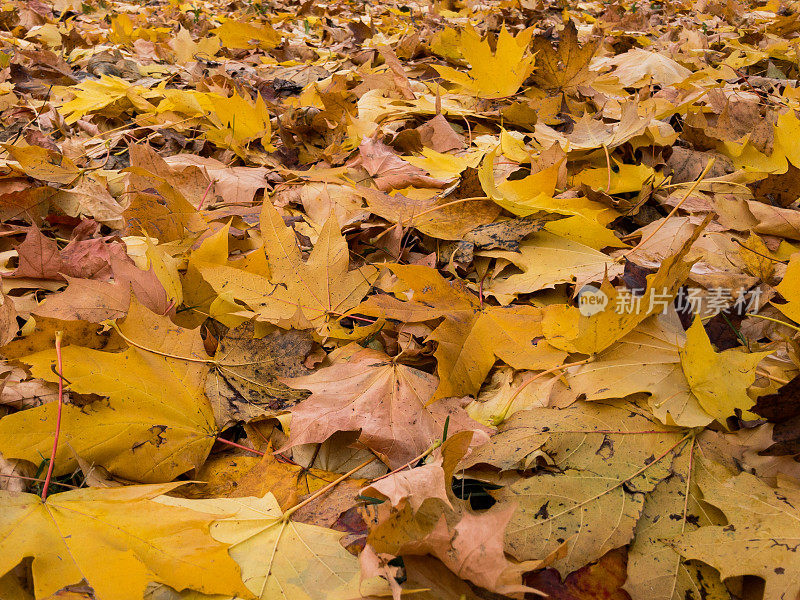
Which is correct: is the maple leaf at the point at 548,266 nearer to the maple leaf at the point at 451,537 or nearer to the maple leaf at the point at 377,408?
the maple leaf at the point at 377,408

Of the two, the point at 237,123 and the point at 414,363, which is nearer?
the point at 414,363

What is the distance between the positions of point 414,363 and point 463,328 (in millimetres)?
114

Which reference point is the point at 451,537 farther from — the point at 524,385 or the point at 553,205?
the point at 553,205

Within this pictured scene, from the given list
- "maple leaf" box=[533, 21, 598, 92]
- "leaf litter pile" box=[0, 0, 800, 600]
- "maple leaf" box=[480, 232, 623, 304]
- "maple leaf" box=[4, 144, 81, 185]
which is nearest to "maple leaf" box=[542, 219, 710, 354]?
"leaf litter pile" box=[0, 0, 800, 600]

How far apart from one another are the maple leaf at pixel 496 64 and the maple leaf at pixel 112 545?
1.38 meters

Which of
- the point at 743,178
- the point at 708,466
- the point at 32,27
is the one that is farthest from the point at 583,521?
the point at 32,27

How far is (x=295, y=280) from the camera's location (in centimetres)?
94

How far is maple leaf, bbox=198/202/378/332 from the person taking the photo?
3.01 feet

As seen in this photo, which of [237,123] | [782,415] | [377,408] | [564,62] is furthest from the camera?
[564,62]

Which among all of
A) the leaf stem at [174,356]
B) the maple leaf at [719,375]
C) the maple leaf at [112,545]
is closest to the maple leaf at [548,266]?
the maple leaf at [719,375]

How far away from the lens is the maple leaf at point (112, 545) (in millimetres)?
571

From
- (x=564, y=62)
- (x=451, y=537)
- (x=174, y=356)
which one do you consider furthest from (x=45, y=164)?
(x=564, y=62)

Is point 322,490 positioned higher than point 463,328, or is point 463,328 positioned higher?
point 463,328

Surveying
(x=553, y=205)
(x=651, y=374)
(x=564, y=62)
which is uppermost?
(x=564, y=62)
